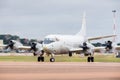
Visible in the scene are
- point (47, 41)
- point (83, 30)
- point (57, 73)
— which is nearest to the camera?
point (57, 73)

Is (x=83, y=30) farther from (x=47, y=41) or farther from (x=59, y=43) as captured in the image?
(x=47, y=41)

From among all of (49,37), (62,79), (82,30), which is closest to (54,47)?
(49,37)

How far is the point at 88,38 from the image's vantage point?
78.5 metres

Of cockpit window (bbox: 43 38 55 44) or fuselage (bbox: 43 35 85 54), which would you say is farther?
cockpit window (bbox: 43 38 55 44)

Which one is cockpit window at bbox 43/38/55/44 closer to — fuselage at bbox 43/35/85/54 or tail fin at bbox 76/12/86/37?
fuselage at bbox 43/35/85/54

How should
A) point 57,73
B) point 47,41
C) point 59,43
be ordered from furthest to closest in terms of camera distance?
point 59,43, point 47,41, point 57,73

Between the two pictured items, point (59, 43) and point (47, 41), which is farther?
point (59, 43)

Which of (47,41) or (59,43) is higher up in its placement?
(47,41)

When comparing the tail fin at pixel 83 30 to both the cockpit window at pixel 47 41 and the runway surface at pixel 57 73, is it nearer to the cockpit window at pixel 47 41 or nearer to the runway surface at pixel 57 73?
the cockpit window at pixel 47 41

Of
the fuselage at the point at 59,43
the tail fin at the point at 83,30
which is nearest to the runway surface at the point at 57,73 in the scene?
the fuselage at the point at 59,43

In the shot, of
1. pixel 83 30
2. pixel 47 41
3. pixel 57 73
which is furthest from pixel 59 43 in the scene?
pixel 57 73

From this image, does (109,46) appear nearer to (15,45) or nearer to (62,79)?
(15,45)

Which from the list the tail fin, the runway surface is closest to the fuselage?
the tail fin

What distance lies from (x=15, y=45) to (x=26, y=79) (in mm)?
49038
